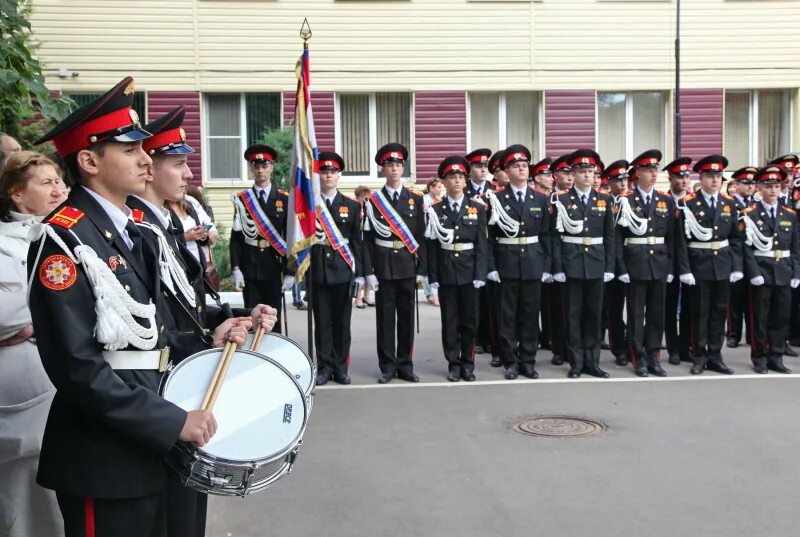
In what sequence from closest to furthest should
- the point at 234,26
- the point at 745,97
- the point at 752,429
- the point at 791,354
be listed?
the point at 752,429 < the point at 791,354 < the point at 234,26 < the point at 745,97

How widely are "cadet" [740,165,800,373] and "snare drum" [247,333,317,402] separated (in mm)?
7475

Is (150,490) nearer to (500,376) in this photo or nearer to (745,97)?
(500,376)

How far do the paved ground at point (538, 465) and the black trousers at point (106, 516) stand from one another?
7.68 feet

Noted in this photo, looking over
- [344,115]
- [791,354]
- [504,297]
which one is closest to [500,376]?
[504,297]

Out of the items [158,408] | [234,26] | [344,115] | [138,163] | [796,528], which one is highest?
[234,26]

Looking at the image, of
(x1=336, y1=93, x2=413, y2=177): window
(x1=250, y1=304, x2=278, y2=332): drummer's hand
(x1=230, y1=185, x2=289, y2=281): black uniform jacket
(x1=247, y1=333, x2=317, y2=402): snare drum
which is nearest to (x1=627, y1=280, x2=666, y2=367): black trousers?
(x1=230, y1=185, x2=289, y2=281): black uniform jacket

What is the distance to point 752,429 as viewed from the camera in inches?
284

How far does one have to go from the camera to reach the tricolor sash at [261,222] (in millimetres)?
9617

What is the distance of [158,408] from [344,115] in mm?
17025

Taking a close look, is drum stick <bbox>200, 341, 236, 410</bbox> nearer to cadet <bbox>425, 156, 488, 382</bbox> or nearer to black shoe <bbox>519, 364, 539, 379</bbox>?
cadet <bbox>425, 156, 488, 382</bbox>

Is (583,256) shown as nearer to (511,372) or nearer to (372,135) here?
(511,372)

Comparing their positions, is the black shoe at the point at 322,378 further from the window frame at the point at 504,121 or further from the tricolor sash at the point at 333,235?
the window frame at the point at 504,121

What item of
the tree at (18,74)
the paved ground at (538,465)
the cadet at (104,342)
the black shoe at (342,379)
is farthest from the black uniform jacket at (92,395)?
the black shoe at (342,379)

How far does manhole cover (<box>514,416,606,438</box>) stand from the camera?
7.11m
